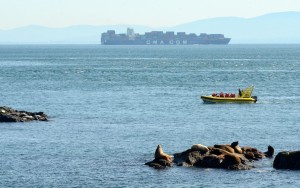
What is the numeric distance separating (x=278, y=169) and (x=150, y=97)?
2517 inches

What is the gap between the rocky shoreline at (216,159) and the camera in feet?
208

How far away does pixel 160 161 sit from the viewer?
213 feet

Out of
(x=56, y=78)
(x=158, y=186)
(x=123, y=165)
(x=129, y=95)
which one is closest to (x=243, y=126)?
(x=123, y=165)

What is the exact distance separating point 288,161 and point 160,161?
Answer: 10.2 m

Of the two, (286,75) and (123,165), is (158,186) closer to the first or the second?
(123,165)

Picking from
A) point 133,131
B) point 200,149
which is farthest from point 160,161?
point 133,131

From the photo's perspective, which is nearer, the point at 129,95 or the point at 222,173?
the point at 222,173

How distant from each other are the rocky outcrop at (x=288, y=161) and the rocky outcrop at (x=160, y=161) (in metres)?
8.54

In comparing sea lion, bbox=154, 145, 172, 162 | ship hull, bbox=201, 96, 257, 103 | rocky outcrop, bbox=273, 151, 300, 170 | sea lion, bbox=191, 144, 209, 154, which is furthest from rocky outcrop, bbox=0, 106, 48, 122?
rocky outcrop, bbox=273, 151, 300, 170

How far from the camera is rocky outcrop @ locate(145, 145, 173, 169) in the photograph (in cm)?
6450

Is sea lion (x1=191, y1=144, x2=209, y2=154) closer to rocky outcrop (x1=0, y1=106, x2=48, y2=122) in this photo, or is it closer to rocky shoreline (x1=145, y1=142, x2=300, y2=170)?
rocky shoreline (x1=145, y1=142, x2=300, y2=170)

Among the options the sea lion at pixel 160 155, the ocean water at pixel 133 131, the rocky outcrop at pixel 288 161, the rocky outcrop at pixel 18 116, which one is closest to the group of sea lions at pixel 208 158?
the sea lion at pixel 160 155

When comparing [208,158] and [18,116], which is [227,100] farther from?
[208,158]

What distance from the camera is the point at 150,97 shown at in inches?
4973
